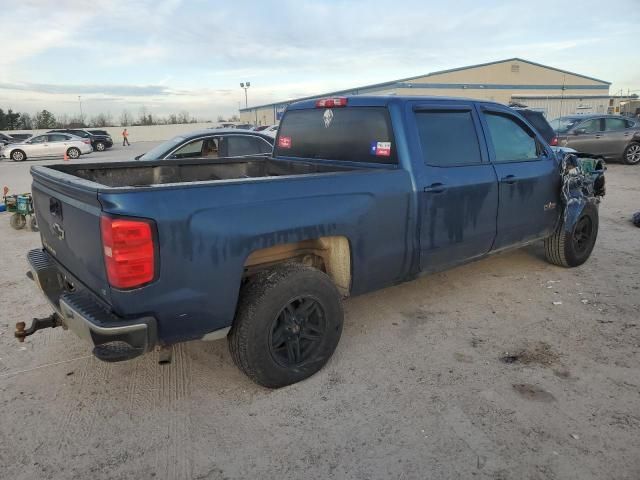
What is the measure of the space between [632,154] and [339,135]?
51.4ft

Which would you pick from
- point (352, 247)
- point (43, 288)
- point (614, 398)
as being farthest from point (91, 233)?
point (614, 398)

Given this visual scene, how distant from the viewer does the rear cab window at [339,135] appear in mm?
3693

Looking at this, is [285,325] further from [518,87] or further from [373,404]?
[518,87]

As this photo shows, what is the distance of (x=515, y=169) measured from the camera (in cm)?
445

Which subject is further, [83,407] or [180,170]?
[180,170]

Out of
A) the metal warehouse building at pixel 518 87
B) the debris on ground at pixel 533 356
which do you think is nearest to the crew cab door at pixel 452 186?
the debris on ground at pixel 533 356

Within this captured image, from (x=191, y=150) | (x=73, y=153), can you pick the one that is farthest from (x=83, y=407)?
(x=73, y=153)

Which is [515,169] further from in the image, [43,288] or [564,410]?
[43,288]

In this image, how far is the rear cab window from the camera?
369 cm

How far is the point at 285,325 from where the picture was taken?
3.06 metres

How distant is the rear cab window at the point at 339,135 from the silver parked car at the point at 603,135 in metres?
13.3

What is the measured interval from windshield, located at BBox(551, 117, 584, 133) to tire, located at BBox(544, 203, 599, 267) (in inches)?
448

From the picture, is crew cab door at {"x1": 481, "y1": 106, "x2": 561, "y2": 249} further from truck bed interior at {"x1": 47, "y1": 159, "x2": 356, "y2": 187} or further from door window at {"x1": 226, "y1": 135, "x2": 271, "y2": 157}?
door window at {"x1": 226, "y1": 135, "x2": 271, "y2": 157}

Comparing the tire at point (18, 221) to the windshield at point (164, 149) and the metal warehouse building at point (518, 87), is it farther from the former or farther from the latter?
the metal warehouse building at point (518, 87)
